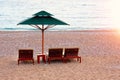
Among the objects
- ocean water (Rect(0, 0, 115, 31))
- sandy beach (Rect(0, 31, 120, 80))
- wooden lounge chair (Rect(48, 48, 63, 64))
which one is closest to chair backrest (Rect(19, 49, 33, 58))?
sandy beach (Rect(0, 31, 120, 80))

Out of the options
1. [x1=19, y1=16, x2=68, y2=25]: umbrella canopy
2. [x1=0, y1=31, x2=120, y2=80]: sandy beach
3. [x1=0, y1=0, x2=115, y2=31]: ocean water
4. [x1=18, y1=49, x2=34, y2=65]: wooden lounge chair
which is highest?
[x1=0, y1=0, x2=115, y2=31]: ocean water

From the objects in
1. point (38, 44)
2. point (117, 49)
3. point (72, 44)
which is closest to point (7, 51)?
point (38, 44)

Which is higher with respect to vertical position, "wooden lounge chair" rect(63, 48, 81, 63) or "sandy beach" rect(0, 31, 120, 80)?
"wooden lounge chair" rect(63, 48, 81, 63)

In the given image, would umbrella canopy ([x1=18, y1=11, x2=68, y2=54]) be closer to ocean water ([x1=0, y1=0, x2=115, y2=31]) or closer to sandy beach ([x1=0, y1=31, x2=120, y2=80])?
sandy beach ([x1=0, y1=31, x2=120, y2=80])

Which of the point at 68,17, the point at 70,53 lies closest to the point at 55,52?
the point at 70,53

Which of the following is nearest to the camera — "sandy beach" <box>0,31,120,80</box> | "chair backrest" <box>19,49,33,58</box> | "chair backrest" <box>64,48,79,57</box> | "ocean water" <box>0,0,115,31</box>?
"sandy beach" <box>0,31,120,80</box>

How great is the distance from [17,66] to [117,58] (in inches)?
190

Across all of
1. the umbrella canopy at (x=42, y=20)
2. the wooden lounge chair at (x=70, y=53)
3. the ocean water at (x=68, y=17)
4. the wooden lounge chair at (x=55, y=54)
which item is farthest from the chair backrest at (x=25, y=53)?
the ocean water at (x=68, y=17)

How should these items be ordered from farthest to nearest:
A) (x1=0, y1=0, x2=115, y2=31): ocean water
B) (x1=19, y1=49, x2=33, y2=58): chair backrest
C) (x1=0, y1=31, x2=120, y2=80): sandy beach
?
1. (x1=0, y1=0, x2=115, y2=31): ocean water
2. (x1=19, y1=49, x2=33, y2=58): chair backrest
3. (x1=0, y1=31, x2=120, y2=80): sandy beach

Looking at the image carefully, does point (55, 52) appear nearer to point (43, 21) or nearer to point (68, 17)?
point (43, 21)

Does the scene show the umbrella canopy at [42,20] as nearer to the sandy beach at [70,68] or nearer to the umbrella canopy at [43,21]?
the umbrella canopy at [43,21]

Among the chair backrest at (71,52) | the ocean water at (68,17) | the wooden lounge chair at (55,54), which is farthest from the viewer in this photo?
the ocean water at (68,17)

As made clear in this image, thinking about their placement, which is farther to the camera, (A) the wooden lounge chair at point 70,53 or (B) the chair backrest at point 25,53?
(A) the wooden lounge chair at point 70,53

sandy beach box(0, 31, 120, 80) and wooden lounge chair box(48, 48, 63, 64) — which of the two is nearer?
sandy beach box(0, 31, 120, 80)
